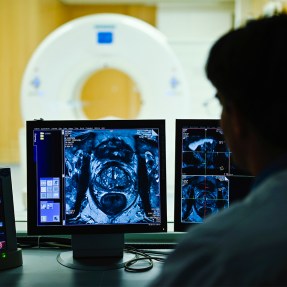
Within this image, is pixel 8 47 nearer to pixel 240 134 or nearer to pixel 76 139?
pixel 76 139

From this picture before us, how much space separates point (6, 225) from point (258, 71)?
985mm

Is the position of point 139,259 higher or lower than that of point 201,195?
lower

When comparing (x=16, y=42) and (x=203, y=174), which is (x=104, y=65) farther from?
(x=16, y=42)

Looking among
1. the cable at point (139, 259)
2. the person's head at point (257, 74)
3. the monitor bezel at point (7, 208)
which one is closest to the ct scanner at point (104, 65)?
the cable at point (139, 259)

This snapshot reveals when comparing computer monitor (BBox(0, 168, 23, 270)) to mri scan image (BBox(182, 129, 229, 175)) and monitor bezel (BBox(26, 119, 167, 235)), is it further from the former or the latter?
mri scan image (BBox(182, 129, 229, 175))

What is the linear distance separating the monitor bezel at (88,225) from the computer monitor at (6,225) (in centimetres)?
6

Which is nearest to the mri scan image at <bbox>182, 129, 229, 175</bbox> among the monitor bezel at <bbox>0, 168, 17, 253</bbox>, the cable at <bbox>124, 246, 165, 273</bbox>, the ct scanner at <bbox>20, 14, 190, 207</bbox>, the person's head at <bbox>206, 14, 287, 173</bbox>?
the cable at <bbox>124, 246, 165, 273</bbox>

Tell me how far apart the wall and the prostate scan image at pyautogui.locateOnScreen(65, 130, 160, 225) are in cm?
344

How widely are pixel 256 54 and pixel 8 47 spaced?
4433 millimetres

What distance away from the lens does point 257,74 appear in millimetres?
613

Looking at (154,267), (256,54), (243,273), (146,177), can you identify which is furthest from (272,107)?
(154,267)

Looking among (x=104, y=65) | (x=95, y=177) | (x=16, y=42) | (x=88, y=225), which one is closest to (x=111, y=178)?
(x=95, y=177)

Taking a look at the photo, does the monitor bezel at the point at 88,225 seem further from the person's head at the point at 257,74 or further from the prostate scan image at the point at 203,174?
the person's head at the point at 257,74

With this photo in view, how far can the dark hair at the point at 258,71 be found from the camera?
61 centimetres
